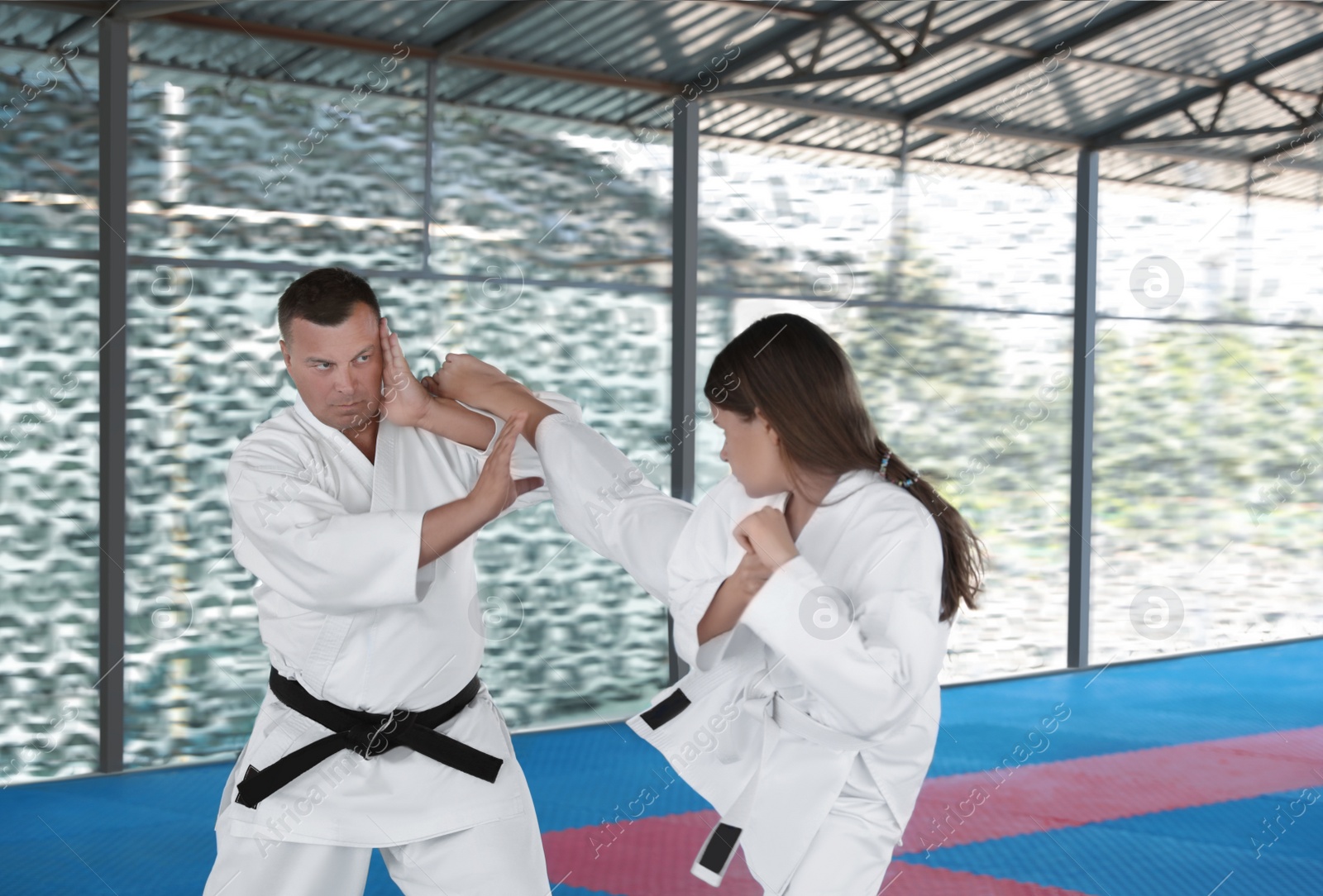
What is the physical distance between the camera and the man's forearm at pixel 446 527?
79.8 inches

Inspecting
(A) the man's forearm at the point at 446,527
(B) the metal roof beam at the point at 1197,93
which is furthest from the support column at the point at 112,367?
(B) the metal roof beam at the point at 1197,93

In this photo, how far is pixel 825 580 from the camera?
1867mm

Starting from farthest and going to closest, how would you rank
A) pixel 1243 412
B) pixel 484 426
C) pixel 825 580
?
pixel 1243 412, pixel 484 426, pixel 825 580

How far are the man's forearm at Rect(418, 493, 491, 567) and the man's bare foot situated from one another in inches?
13.2

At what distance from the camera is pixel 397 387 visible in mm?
2223

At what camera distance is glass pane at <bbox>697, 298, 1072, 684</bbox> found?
6.95m

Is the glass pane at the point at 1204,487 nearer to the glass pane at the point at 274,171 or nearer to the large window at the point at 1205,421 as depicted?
the large window at the point at 1205,421

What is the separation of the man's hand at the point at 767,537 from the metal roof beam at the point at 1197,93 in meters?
6.57

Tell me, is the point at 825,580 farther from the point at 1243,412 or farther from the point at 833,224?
the point at 1243,412

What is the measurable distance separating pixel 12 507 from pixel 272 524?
3.27 m

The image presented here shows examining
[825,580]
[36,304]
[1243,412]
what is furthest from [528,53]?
[1243,412]

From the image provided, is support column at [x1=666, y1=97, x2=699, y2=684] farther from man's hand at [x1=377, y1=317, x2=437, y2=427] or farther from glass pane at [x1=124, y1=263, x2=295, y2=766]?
man's hand at [x1=377, y1=317, x2=437, y2=427]

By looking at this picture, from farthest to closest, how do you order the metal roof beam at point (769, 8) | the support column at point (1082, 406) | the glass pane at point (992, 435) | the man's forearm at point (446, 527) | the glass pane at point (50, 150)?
the support column at point (1082, 406)
the glass pane at point (992, 435)
the metal roof beam at point (769, 8)
the glass pane at point (50, 150)
the man's forearm at point (446, 527)

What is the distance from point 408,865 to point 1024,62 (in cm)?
579
